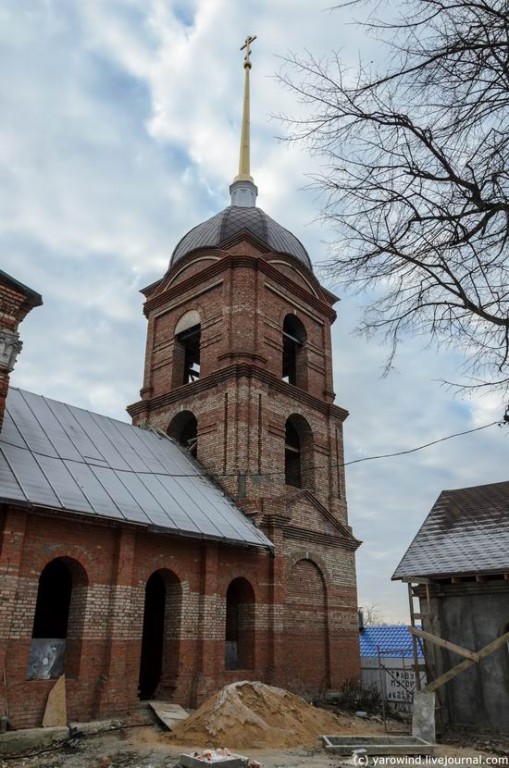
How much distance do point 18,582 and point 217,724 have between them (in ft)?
12.8

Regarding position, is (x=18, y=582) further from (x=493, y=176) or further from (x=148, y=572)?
(x=493, y=176)

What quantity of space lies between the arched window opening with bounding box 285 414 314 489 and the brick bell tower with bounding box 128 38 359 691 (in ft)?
0.11

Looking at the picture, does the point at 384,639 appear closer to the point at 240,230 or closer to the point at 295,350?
the point at 295,350

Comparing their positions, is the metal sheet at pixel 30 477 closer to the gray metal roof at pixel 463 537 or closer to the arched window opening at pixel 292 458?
the gray metal roof at pixel 463 537

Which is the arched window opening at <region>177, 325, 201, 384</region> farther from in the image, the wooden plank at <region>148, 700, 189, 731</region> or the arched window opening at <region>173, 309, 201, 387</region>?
the wooden plank at <region>148, 700, 189, 731</region>

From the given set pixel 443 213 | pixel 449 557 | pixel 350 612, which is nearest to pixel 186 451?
pixel 350 612

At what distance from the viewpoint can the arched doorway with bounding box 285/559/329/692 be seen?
1389cm

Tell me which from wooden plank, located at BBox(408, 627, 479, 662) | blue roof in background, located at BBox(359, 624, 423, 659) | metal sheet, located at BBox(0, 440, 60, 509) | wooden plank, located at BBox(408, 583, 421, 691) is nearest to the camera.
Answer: metal sheet, located at BBox(0, 440, 60, 509)

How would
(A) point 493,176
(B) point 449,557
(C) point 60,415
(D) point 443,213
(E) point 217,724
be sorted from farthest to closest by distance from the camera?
(C) point 60,415 → (B) point 449,557 → (E) point 217,724 → (D) point 443,213 → (A) point 493,176

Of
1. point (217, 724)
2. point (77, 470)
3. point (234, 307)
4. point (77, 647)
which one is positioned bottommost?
point (217, 724)

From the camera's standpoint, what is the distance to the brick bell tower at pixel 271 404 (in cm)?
1467

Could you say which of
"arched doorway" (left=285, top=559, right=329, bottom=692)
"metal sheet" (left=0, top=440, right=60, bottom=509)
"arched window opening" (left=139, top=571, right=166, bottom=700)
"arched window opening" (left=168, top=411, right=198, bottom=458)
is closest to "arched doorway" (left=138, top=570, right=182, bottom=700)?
"arched window opening" (left=139, top=571, right=166, bottom=700)

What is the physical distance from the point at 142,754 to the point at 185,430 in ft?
33.5

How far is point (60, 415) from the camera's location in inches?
540
